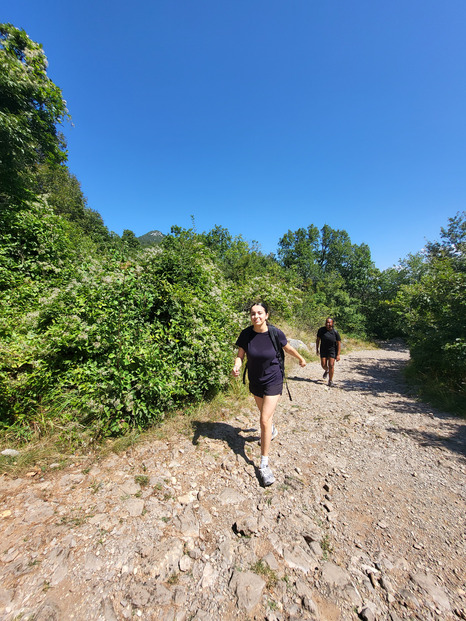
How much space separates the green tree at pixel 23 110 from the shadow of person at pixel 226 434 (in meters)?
7.33

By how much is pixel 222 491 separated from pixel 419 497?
94.5 inches

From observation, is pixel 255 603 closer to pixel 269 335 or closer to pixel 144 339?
pixel 269 335

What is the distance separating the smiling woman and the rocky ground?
0.55 meters

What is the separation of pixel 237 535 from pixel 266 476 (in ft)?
2.36

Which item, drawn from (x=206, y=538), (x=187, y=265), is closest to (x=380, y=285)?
(x=187, y=265)

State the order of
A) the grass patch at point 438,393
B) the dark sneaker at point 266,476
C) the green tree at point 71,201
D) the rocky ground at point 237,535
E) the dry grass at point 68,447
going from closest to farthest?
the rocky ground at point 237,535
the dry grass at point 68,447
the dark sneaker at point 266,476
the grass patch at point 438,393
the green tree at point 71,201

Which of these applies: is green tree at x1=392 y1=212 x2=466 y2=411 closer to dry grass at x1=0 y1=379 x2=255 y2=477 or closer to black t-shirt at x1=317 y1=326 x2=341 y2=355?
black t-shirt at x1=317 y1=326 x2=341 y2=355

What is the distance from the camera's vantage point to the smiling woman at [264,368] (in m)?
2.90

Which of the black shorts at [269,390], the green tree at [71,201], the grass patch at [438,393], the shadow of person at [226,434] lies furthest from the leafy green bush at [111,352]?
the green tree at [71,201]

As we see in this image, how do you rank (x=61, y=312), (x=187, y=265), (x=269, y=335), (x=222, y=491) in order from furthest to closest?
(x=187, y=265)
(x=61, y=312)
(x=269, y=335)
(x=222, y=491)

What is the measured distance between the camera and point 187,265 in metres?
4.67

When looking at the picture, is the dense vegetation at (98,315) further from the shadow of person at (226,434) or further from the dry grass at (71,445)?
the shadow of person at (226,434)

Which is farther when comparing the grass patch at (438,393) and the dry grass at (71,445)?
the grass patch at (438,393)

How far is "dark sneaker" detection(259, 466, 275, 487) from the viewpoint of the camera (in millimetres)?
2782
